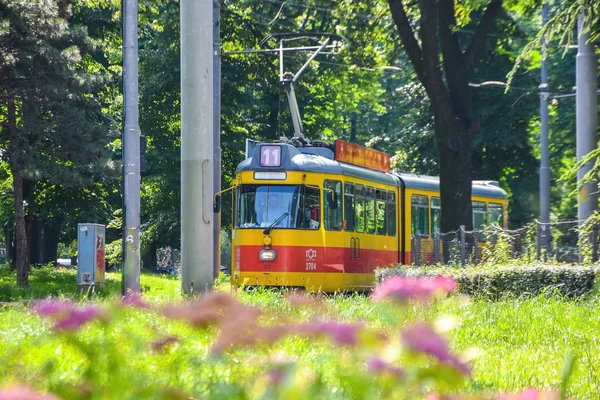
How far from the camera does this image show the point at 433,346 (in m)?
2.94

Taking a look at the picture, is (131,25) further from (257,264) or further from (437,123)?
(437,123)

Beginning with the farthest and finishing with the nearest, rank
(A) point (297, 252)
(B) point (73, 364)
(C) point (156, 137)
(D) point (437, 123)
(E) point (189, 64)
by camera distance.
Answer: (C) point (156, 137) < (D) point (437, 123) < (A) point (297, 252) < (E) point (189, 64) < (B) point (73, 364)

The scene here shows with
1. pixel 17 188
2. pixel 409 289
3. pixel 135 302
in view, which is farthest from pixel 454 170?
pixel 409 289

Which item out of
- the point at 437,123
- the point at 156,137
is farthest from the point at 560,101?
the point at 437,123

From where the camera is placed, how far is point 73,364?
465 centimetres

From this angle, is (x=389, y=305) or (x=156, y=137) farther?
(x=156, y=137)

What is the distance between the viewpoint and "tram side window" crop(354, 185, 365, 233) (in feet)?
76.5

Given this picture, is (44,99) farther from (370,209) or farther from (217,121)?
(370,209)

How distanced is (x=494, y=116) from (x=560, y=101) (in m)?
2.44

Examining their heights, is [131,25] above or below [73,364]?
above

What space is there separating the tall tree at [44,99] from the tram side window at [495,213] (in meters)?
11.0

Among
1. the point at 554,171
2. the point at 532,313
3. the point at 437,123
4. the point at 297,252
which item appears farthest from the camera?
the point at 554,171

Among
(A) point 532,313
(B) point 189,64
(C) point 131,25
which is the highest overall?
(C) point 131,25

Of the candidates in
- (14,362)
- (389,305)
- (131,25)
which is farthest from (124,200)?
(389,305)
